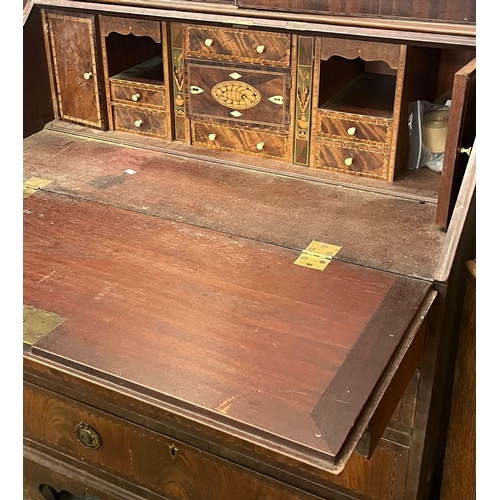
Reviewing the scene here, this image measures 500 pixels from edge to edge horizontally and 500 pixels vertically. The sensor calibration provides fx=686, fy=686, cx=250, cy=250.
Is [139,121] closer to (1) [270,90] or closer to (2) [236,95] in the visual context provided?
(2) [236,95]

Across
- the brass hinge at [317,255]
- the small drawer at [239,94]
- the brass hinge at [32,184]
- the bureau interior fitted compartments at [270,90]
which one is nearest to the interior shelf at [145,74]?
the bureau interior fitted compartments at [270,90]

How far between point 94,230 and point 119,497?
77 centimetres

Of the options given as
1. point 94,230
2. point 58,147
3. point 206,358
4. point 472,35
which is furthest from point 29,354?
point 472,35

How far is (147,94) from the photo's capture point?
1919 mm

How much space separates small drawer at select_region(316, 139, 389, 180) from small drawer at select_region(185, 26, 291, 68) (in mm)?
232

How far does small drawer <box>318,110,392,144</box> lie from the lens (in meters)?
1.64

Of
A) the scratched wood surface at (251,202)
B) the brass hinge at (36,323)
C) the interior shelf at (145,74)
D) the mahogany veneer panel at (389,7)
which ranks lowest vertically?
the scratched wood surface at (251,202)

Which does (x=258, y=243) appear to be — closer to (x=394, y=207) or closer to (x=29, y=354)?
(x=394, y=207)

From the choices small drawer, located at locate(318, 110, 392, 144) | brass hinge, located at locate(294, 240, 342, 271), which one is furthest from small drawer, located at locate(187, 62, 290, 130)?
brass hinge, located at locate(294, 240, 342, 271)

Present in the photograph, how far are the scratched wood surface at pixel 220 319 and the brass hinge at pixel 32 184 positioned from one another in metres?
0.16

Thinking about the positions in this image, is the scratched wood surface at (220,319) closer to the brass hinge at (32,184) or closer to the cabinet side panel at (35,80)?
the brass hinge at (32,184)

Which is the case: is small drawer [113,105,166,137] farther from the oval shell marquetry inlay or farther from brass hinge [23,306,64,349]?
brass hinge [23,306,64,349]

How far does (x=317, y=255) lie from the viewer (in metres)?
1.41

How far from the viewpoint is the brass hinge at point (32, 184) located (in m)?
1.68
